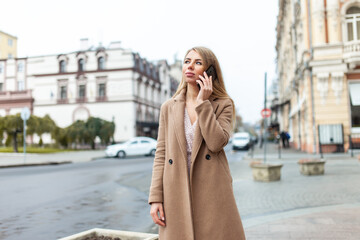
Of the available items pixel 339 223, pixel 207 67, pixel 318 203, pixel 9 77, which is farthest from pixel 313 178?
pixel 9 77

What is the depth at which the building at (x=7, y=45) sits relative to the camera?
206 feet

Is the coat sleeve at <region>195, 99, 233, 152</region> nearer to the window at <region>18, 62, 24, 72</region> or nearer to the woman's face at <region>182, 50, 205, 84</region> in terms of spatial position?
the woman's face at <region>182, 50, 205, 84</region>

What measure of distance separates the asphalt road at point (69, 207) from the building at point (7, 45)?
59069 millimetres

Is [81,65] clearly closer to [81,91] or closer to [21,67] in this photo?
[81,91]

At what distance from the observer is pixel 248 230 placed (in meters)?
5.06

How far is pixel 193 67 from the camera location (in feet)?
7.88

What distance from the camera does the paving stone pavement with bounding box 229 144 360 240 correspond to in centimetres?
481

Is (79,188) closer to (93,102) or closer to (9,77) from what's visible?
(93,102)

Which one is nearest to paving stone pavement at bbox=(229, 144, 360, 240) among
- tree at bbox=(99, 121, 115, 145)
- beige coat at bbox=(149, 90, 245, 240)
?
beige coat at bbox=(149, 90, 245, 240)

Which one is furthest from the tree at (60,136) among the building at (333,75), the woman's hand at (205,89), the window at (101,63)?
the woman's hand at (205,89)

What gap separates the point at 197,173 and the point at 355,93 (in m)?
21.6

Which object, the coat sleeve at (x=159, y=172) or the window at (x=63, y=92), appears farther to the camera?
the window at (x=63, y=92)

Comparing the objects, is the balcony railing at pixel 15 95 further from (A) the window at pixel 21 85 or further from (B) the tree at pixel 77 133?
(B) the tree at pixel 77 133

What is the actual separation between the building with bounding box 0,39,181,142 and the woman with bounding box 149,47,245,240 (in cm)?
4424
